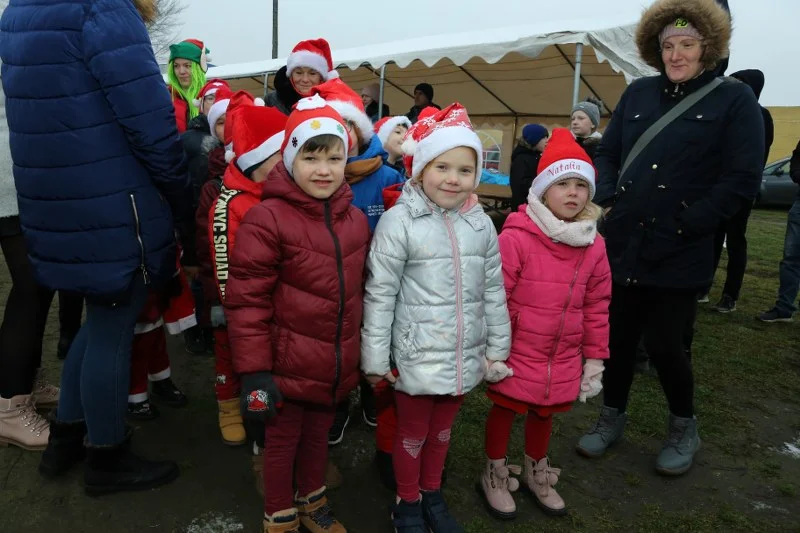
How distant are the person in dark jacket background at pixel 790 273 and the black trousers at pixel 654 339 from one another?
10.6ft

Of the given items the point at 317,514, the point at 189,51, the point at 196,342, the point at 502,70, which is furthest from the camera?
the point at 502,70

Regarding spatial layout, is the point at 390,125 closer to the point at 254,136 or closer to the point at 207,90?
the point at 254,136

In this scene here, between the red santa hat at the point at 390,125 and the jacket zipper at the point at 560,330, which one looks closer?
the jacket zipper at the point at 560,330

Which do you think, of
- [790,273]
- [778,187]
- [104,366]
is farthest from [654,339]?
[778,187]

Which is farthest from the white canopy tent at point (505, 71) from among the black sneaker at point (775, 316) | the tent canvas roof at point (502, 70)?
the black sneaker at point (775, 316)

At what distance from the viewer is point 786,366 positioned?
13.4 ft

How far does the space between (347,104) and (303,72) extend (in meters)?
1.09

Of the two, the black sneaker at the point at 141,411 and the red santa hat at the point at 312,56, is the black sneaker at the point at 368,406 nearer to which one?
the black sneaker at the point at 141,411

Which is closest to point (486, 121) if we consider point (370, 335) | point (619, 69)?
point (619, 69)

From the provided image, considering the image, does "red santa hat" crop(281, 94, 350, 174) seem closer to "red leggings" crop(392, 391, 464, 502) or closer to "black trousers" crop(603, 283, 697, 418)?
"red leggings" crop(392, 391, 464, 502)

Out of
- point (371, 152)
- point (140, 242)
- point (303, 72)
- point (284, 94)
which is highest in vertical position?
point (303, 72)

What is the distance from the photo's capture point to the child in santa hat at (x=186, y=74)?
13.3 ft

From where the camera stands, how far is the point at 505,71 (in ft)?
29.2

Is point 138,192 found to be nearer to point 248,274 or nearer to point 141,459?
point 248,274
